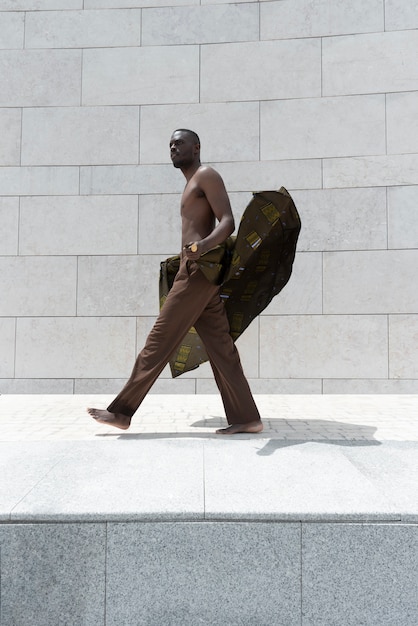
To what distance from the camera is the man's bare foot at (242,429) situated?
424 centimetres

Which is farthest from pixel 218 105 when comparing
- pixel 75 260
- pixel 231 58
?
pixel 75 260

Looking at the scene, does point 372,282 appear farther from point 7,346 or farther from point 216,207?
point 7,346

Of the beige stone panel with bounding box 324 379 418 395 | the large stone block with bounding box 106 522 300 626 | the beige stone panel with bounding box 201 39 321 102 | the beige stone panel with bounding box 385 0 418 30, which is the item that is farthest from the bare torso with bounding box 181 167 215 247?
the beige stone panel with bounding box 385 0 418 30

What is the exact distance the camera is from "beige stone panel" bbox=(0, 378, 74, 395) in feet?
23.9

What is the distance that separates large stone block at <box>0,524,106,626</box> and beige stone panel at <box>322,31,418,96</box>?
6.72m

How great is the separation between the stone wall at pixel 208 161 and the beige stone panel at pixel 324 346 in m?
0.02

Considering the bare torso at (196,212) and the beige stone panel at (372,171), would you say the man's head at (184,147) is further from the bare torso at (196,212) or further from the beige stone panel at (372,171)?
the beige stone panel at (372,171)

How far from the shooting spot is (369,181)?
282 inches

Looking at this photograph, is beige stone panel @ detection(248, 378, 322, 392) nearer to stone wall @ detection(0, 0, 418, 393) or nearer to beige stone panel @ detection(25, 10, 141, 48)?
stone wall @ detection(0, 0, 418, 393)

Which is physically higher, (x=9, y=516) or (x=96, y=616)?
(x=9, y=516)

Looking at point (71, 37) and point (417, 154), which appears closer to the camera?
point (417, 154)

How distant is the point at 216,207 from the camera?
4.08m

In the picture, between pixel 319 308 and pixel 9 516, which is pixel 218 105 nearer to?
pixel 319 308

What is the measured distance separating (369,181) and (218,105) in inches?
89.1
